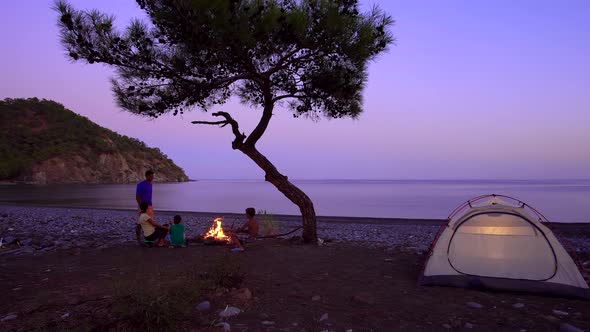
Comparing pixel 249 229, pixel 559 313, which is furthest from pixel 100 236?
pixel 559 313

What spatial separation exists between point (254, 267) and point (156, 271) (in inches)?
68.5

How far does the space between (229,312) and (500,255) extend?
464 centimetres

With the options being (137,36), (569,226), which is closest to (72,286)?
(137,36)

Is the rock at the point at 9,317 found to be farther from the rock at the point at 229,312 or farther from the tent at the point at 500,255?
the tent at the point at 500,255

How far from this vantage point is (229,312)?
5387mm

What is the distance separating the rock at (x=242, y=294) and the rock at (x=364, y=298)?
4.85 ft

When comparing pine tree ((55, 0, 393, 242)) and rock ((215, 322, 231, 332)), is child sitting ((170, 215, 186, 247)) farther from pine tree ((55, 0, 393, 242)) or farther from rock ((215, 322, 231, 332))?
rock ((215, 322, 231, 332))

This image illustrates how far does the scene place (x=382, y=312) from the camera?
18.0 feet

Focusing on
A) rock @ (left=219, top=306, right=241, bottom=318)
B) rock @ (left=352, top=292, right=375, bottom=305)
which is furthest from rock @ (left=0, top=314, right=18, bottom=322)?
rock @ (left=352, top=292, right=375, bottom=305)

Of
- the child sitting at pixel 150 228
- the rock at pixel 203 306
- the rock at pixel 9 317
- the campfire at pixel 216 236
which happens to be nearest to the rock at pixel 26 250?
the child sitting at pixel 150 228

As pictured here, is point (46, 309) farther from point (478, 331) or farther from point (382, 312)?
point (478, 331)

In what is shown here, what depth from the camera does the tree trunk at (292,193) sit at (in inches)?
423

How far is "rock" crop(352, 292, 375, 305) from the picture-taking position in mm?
5898

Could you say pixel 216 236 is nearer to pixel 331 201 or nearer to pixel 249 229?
pixel 249 229
